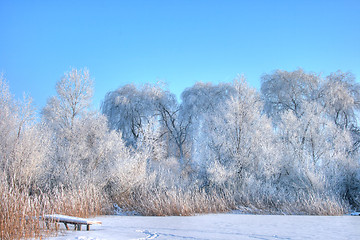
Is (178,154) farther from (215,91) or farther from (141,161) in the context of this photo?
(141,161)

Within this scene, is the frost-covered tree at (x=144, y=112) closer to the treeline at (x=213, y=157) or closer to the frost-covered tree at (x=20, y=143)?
the treeline at (x=213, y=157)

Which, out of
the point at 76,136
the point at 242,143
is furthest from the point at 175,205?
the point at 76,136

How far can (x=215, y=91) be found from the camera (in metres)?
25.0

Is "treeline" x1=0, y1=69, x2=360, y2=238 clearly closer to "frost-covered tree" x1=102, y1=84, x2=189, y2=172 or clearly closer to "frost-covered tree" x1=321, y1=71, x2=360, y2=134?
"frost-covered tree" x1=321, y1=71, x2=360, y2=134

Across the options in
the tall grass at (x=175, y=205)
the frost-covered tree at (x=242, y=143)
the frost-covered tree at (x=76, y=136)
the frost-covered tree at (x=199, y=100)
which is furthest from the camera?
the frost-covered tree at (x=199, y=100)

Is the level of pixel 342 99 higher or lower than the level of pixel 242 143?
higher

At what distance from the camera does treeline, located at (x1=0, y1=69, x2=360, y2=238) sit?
12719 mm

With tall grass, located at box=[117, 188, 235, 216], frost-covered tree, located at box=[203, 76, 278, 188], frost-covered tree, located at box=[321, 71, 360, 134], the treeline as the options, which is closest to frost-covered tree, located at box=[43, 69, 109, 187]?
the treeline

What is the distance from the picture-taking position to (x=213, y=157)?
54.4ft

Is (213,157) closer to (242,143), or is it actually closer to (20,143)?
(242,143)

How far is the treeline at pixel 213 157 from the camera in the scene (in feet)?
41.7

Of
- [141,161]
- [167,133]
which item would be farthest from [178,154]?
[141,161]

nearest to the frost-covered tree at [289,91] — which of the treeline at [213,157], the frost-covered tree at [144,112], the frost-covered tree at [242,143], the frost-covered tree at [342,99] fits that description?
the treeline at [213,157]

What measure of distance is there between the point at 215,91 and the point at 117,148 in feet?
37.3
